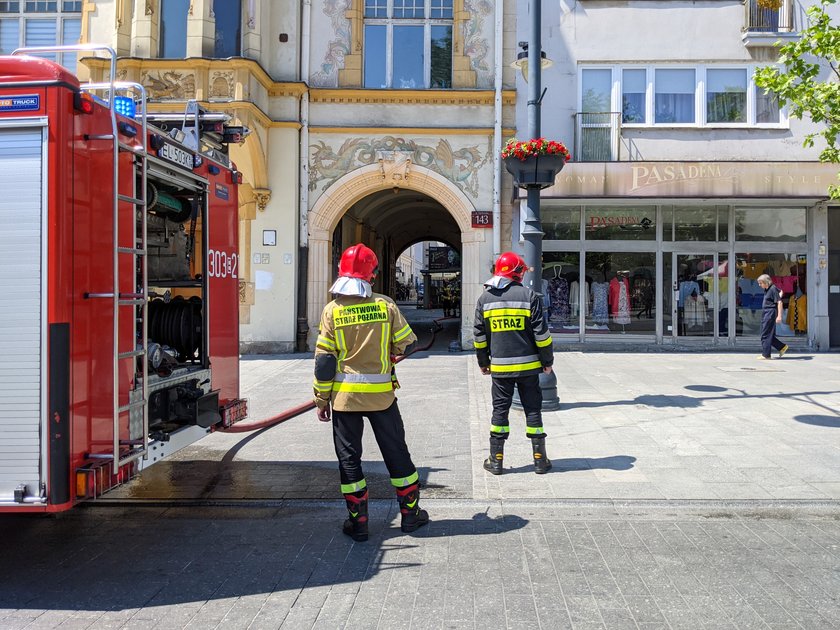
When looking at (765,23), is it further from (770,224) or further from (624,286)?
(624,286)

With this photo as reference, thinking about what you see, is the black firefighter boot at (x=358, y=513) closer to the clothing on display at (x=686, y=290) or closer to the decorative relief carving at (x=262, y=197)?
the decorative relief carving at (x=262, y=197)

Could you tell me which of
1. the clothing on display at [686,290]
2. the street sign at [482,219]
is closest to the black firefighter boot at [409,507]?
the street sign at [482,219]

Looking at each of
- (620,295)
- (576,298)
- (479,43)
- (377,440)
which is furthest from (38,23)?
(377,440)

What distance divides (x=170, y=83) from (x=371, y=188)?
14.6 ft

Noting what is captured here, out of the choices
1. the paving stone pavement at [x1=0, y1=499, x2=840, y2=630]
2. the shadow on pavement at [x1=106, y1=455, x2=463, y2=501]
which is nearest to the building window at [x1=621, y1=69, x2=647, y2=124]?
the shadow on pavement at [x1=106, y1=455, x2=463, y2=501]

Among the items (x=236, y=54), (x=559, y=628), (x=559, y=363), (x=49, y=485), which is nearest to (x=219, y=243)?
(x=49, y=485)

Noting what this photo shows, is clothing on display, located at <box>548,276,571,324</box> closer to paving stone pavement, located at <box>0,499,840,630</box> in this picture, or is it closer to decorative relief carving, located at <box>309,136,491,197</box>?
decorative relief carving, located at <box>309,136,491,197</box>

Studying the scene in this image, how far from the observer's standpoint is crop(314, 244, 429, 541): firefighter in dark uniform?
4.37 meters

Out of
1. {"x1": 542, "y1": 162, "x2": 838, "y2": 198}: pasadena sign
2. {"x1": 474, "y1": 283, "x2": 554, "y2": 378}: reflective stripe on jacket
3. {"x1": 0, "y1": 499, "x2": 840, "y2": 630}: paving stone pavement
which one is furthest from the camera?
{"x1": 542, "y1": 162, "x2": 838, "y2": 198}: pasadena sign

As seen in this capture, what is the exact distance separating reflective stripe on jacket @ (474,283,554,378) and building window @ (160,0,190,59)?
10.8 meters

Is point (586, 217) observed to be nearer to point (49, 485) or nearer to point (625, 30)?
point (625, 30)

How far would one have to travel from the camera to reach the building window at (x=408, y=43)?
48.3 feet

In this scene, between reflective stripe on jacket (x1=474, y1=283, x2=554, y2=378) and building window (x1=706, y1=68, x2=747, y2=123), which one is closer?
reflective stripe on jacket (x1=474, y1=283, x2=554, y2=378)

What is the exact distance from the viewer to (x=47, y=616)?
337 cm
